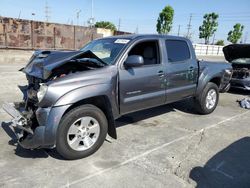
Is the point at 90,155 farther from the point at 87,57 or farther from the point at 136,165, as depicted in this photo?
the point at 87,57

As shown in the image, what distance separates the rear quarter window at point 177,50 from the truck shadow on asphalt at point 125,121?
151 cm

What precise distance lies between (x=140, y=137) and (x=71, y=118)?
1661mm

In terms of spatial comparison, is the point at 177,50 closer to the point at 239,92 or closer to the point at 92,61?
the point at 92,61

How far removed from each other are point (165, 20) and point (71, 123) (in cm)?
4587

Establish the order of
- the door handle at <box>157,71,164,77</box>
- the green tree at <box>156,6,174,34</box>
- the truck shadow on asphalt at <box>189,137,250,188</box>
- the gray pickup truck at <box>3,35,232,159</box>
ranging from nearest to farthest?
the truck shadow on asphalt at <box>189,137,250,188</box>
the gray pickup truck at <box>3,35,232,159</box>
the door handle at <box>157,71,164,77</box>
the green tree at <box>156,6,174,34</box>

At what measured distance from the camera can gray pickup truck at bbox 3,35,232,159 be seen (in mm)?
3490

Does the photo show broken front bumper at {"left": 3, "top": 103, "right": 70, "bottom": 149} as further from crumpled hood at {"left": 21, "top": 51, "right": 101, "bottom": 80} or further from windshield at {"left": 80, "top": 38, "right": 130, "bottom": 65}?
windshield at {"left": 80, "top": 38, "right": 130, "bottom": 65}

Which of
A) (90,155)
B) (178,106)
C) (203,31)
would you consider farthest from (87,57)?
(203,31)

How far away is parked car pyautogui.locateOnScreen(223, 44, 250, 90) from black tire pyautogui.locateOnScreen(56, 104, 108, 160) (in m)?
6.95

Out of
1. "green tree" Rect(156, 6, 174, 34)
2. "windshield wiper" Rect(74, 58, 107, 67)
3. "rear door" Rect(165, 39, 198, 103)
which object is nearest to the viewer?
"windshield wiper" Rect(74, 58, 107, 67)

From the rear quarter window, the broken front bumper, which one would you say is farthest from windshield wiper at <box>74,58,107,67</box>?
the rear quarter window

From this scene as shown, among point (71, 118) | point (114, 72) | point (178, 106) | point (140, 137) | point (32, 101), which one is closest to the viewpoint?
point (71, 118)

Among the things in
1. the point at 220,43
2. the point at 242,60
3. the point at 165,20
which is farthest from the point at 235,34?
the point at 242,60

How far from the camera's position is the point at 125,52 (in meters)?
4.39
